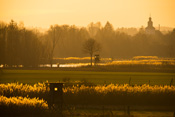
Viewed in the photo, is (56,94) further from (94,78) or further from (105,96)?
(94,78)

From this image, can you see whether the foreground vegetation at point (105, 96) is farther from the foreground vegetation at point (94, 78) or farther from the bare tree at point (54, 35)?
the bare tree at point (54, 35)

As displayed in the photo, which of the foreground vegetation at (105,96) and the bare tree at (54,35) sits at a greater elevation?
the bare tree at (54,35)

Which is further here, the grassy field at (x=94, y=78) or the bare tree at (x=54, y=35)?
the bare tree at (x=54, y=35)

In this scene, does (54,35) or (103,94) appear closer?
(103,94)

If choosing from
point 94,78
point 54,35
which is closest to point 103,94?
point 94,78

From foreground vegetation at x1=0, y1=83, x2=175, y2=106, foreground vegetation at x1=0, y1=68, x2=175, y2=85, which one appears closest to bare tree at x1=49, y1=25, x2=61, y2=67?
foreground vegetation at x1=0, y1=68, x2=175, y2=85

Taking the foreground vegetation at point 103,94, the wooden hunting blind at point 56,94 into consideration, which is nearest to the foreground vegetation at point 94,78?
the foreground vegetation at point 103,94

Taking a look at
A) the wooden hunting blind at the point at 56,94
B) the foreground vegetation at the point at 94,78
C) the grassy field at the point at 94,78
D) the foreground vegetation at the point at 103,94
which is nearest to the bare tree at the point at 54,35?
the grassy field at the point at 94,78

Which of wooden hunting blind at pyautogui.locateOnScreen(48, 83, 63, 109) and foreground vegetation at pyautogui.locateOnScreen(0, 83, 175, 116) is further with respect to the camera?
foreground vegetation at pyautogui.locateOnScreen(0, 83, 175, 116)

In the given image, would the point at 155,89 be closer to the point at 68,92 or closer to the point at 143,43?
the point at 68,92

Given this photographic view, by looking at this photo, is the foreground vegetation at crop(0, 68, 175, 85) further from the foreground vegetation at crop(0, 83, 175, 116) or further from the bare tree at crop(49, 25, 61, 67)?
the bare tree at crop(49, 25, 61, 67)

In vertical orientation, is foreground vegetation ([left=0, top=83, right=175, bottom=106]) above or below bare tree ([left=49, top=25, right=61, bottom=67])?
below

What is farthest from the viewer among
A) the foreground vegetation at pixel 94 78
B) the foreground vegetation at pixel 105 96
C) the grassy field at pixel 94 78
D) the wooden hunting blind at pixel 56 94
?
the grassy field at pixel 94 78

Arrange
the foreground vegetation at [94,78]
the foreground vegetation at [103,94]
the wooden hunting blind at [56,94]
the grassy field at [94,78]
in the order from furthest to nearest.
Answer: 1. the grassy field at [94,78]
2. the foreground vegetation at [94,78]
3. the foreground vegetation at [103,94]
4. the wooden hunting blind at [56,94]
